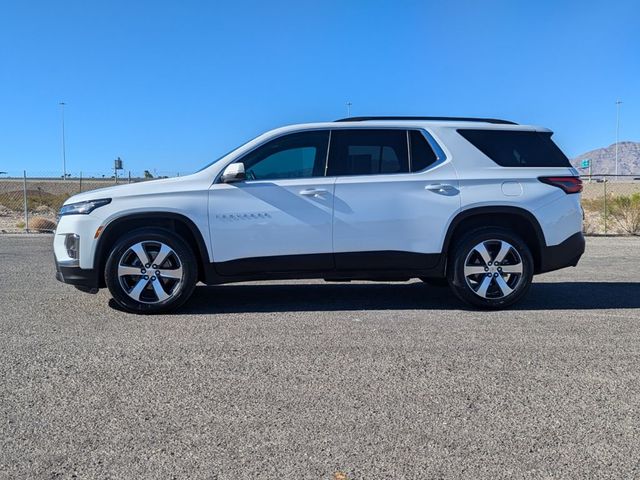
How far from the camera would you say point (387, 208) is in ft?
19.2

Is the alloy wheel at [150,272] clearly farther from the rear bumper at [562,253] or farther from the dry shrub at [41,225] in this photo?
the dry shrub at [41,225]

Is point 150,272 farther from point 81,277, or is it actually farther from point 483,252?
point 483,252

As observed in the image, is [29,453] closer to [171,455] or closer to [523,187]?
[171,455]

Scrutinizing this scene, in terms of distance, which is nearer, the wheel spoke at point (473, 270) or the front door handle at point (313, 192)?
the front door handle at point (313, 192)

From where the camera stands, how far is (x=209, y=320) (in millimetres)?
5484

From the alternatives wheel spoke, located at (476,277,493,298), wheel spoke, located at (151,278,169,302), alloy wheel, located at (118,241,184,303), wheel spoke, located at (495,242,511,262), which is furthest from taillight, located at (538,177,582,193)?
wheel spoke, located at (151,278,169,302)

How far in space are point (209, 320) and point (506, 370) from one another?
8.86ft

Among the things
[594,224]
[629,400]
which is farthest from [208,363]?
[594,224]

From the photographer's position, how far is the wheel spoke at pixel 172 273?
565cm

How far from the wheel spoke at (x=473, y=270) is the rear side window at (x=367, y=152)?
3.76 feet

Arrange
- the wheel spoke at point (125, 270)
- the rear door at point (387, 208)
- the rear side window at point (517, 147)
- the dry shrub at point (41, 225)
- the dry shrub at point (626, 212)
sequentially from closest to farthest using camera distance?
the wheel spoke at point (125, 270) → the rear door at point (387, 208) → the rear side window at point (517, 147) → the dry shrub at point (626, 212) → the dry shrub at point (41, 225)

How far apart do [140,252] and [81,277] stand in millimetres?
613

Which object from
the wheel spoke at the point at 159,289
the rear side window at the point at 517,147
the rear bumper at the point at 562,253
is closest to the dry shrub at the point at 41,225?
the wheel spoke at the point at 159,289

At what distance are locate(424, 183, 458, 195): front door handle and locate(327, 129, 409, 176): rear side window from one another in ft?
1.00
